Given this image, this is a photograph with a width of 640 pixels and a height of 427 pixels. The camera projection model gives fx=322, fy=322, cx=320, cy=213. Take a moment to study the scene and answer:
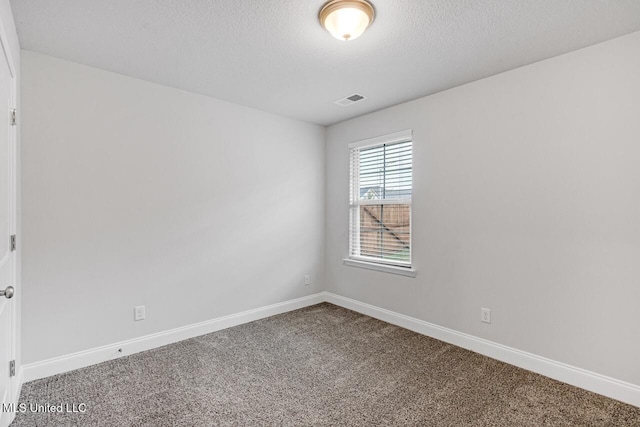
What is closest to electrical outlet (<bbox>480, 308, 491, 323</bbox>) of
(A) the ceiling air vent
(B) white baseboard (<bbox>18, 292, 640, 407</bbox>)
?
(B) white baseboard (<bbox>18, 292, 640, 407</bbox>)

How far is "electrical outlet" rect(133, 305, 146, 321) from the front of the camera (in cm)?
281

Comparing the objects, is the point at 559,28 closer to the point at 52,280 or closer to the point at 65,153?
the point at 65,153

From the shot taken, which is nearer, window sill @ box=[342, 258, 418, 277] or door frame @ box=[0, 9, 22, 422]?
door frame @ box=[0, 9, 22, 422]

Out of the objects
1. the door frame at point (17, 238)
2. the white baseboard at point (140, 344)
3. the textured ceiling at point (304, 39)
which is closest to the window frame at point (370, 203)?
the textured ceiling at point (304, 39)

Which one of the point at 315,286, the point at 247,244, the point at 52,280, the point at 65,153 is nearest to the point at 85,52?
the point at 65,153

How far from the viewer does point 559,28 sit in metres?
2.05

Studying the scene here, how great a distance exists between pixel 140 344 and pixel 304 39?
2817mm

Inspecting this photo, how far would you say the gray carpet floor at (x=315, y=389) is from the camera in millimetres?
1936

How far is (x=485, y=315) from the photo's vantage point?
2.81 m

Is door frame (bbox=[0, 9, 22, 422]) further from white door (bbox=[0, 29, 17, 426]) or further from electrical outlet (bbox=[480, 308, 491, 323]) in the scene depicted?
electrical outlet (bbox=[480, 308, 491, 323])

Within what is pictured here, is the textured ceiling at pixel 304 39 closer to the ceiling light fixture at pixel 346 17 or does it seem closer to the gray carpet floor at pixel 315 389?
the ceiling light fixture at pixel 346 17

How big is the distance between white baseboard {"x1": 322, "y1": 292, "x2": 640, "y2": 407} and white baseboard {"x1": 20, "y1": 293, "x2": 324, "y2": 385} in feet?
4.14

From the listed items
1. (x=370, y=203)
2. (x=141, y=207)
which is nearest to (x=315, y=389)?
(x=141, y=207)

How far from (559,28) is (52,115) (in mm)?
3576
